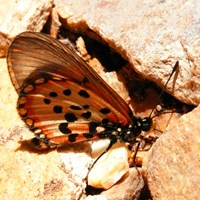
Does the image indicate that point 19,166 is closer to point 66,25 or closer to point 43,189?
point 43,189

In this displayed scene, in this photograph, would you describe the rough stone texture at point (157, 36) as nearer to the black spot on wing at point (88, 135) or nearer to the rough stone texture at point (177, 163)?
the rough stone texture at point (177, 163)

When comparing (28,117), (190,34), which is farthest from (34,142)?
(190,34)

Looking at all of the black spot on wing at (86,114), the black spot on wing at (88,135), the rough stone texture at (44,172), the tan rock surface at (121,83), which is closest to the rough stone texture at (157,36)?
the tan rock surface at (121,83)

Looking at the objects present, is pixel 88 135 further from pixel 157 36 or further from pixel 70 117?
pixel 157 36

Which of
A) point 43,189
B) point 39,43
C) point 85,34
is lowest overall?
point 43,189

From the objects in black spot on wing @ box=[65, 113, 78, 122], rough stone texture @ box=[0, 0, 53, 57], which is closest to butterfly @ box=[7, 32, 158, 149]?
black spot on wing @ box=[65, 113, 78, 122]

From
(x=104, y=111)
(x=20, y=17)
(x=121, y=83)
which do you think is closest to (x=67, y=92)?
(x=104, y=111)

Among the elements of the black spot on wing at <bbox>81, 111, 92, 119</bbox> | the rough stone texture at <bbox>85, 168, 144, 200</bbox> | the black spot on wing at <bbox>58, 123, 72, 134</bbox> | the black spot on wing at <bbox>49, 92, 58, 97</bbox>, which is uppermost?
the black spot on wing at <bbox>49, 92, 58, 97</bbox>

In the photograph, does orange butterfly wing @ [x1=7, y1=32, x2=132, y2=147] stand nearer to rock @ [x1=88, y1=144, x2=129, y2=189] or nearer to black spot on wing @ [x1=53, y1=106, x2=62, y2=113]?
black spot on wing @ [x1=53, y1=106, x2=62, y2=113]
